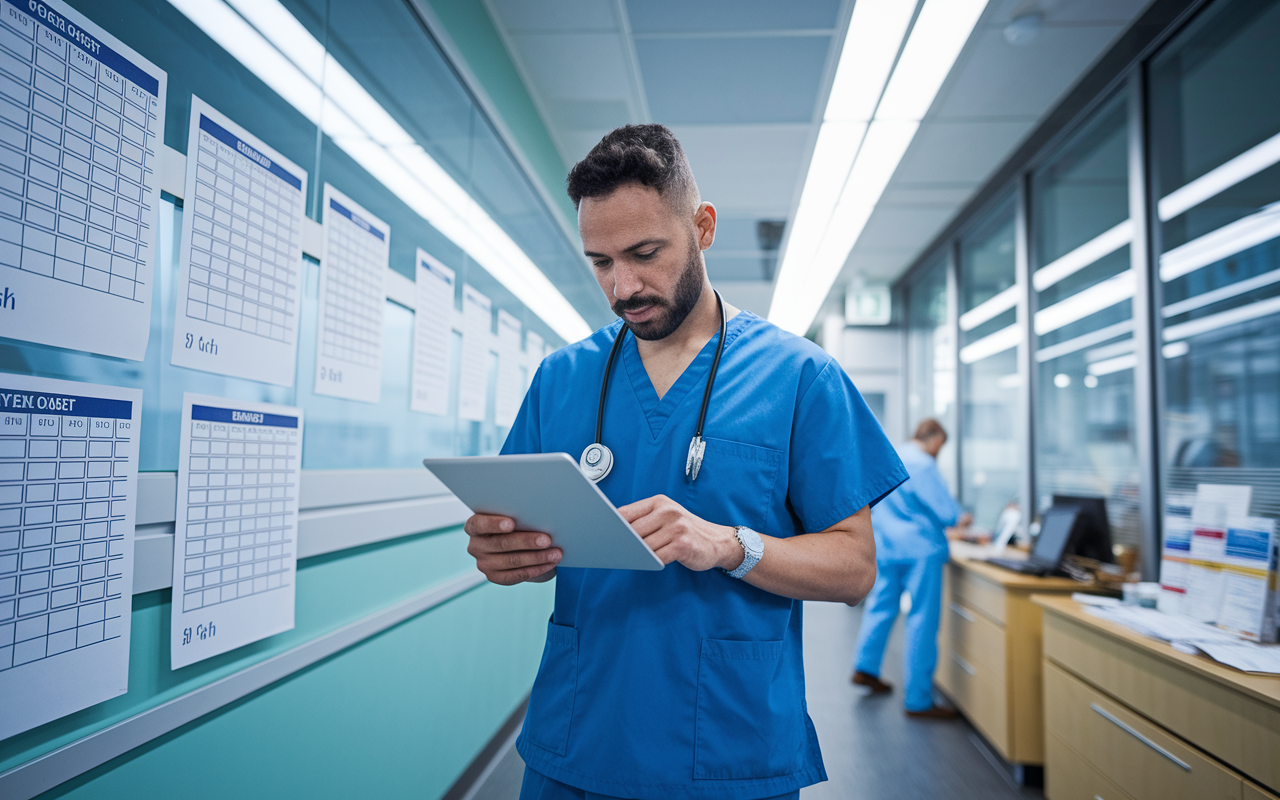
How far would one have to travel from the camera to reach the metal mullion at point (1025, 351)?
10.6 feet

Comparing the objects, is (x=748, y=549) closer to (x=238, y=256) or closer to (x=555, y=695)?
(x=555, y=695)

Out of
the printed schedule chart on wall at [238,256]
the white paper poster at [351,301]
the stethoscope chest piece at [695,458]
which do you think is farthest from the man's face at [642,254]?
the white paper poster at [351,301]

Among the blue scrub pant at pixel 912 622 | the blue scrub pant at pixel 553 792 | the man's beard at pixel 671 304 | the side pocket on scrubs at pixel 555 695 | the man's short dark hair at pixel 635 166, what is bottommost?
the blue scrub pant at pixel 912 622

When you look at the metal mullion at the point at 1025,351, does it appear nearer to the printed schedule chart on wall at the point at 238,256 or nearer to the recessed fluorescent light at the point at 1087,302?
the recessed fluorescent light at the point at 1087,302

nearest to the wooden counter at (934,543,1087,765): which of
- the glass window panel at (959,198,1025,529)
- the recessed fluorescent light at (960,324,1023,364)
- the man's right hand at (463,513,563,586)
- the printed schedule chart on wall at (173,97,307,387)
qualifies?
the glass window panel at (959,198,1025,529)

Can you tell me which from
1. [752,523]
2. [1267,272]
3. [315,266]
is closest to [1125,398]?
[1267,272]

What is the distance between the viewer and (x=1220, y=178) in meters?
2.00

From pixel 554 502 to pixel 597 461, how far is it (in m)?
0.21

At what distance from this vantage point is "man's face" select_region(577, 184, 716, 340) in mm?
888

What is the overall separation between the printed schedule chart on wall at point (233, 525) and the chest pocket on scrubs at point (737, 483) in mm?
730

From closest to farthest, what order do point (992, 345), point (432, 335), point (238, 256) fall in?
point (238, 256)
point (432, 335)
point (992, 345)

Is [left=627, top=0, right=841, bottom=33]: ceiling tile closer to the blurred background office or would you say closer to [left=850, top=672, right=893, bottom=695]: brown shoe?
the blurred background office

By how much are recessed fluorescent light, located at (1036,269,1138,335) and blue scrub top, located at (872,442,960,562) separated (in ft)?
2.73

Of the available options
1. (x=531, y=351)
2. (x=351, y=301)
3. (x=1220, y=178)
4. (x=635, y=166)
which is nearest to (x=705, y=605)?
(x=635, y=166)
